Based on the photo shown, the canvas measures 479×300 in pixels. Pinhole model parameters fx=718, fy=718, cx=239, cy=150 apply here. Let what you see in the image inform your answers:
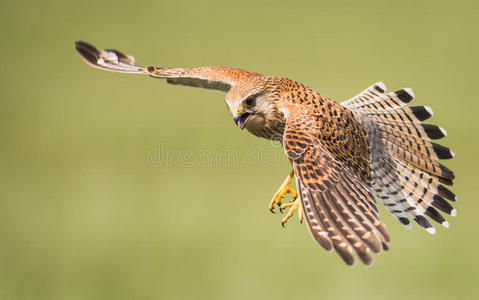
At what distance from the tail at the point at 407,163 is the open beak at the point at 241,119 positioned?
107 cm

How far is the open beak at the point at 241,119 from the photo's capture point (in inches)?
222

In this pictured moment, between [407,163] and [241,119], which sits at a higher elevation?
[241,119]

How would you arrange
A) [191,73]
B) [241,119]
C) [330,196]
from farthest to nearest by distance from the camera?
1. [191,73]
2. [241,119]
3. [330,196]

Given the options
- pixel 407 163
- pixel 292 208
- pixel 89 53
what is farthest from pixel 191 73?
pixel 407 163

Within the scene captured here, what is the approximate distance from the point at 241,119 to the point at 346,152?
915 mm

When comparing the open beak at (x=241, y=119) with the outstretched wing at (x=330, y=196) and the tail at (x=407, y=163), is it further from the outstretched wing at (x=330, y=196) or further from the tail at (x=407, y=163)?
the tail at (x=407, y=163)

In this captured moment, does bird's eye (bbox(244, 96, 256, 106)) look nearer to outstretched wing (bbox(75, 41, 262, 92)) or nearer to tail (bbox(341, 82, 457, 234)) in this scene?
outstretched wing (bbox(75, 41, 262, 92))

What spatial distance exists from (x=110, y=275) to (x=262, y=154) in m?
4.31

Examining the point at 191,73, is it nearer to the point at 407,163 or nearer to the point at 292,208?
the point at 292,208

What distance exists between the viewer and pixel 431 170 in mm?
6086

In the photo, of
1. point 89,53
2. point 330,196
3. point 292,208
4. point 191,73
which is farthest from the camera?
point 89,53

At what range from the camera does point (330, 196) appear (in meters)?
5.01

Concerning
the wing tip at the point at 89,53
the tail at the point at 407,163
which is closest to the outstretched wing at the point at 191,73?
the wing tip at the point at 89,53

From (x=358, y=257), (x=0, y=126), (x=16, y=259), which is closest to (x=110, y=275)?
(x=16, y=259)
